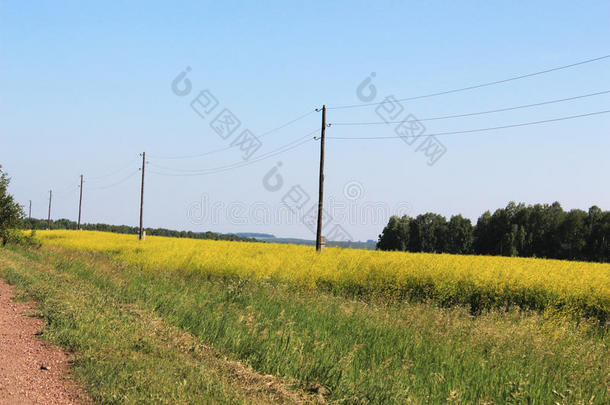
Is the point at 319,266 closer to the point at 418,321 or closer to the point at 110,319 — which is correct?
the point at 418,321

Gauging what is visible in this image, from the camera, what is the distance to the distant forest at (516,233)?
178ft

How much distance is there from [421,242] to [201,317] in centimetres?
7089

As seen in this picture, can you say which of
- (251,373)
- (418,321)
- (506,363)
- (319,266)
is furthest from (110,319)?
(319,266)

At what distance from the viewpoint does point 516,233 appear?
208 ft

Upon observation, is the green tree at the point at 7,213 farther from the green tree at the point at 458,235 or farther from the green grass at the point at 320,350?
the green tree at the point at 458,235

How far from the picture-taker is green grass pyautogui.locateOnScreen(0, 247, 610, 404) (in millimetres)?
5961

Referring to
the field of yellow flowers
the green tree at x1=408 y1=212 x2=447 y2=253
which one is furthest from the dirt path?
the green tree at x1=408 y1=212 x2=447 y2=253

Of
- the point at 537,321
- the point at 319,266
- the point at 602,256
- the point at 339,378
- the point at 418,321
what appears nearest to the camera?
the point at 339,378


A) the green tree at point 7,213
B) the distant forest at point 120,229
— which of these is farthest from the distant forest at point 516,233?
the green tree at point 7,213

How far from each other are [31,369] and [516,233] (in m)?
64.9

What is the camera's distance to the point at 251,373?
652 cm

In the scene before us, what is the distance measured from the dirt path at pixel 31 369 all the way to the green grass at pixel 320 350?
0.23 metres

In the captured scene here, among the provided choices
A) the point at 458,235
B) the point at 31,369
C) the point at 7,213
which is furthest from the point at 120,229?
the point at 31,369

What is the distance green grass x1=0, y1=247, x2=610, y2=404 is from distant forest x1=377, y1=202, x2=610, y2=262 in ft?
142
